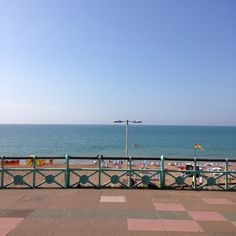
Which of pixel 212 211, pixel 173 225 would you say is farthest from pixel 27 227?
pixel 212 211

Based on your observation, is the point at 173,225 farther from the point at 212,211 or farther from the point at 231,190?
the point at 231,190

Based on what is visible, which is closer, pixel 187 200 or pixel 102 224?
pixel 102 224

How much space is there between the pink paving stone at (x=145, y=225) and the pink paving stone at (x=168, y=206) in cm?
104

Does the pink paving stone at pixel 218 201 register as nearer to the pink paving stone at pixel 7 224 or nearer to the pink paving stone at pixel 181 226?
the pink paving stone at pixel 181 226

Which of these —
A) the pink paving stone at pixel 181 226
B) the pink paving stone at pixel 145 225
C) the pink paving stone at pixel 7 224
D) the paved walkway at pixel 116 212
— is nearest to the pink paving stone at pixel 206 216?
the paved walkway at pixel 116 212

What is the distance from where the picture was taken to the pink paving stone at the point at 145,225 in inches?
257

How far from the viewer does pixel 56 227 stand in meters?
6.52

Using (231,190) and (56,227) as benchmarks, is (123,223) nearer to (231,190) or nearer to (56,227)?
(56,227)

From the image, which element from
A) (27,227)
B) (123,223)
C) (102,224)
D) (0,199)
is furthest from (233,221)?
(0,199)

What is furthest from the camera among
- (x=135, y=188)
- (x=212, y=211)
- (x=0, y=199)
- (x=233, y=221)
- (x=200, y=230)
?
(x=135, y=188)

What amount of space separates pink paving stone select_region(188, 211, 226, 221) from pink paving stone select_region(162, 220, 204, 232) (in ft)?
1.30

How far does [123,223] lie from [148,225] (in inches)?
21.2

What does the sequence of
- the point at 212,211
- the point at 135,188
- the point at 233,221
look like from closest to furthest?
the point at 233,221 → the point at 212,211 → the point at 135,188

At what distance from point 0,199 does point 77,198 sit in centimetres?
215
